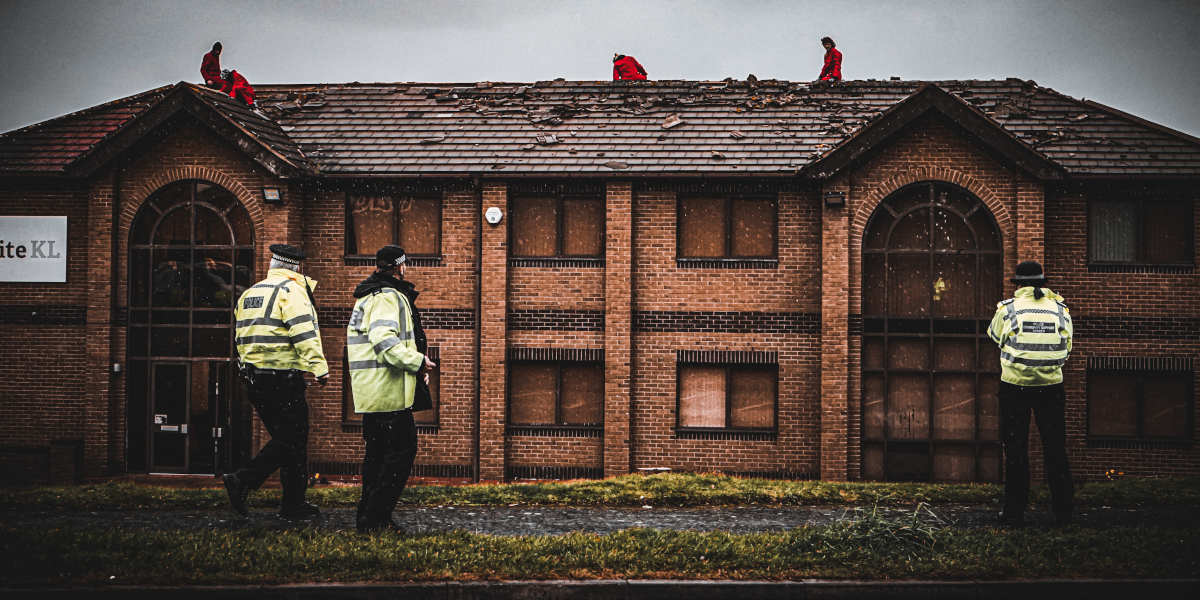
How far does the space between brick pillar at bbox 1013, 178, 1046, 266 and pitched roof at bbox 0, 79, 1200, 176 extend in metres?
0.64

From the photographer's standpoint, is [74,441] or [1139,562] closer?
[1139,562]

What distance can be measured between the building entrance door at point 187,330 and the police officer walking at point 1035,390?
1040 centimetres

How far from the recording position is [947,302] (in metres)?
12.4

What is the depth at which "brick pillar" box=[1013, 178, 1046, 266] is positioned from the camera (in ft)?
39.6

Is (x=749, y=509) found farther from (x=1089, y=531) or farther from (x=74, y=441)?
(x=74, y=441)

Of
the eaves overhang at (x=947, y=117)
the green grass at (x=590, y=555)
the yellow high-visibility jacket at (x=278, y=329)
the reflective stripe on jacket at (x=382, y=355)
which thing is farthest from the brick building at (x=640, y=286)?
the reflective stripe on jacket at (x=382, y=355)

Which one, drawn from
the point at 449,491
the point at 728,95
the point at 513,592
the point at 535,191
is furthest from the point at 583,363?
the point at 513,592

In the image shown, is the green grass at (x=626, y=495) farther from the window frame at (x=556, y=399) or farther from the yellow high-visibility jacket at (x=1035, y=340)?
the window frame at (x=556, y=399)

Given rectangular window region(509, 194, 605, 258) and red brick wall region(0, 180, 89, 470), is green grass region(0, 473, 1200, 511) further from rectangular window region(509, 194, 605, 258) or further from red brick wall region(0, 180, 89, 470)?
red brick wall region(0, 180, 89, 470)

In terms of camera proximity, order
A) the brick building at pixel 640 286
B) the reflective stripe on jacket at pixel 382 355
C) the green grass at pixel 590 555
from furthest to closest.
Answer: the brick building at pixel 640 286
the reflective stripe on jacket at pixel 382 355
the green grass at pixel 590 555

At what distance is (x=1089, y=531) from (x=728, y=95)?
9490 millimetres

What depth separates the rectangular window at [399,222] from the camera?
1317cm

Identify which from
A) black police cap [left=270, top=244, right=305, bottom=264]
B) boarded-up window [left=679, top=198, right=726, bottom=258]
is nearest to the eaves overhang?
boarded-up window [left=679, top=198, right=726, bottom=258]

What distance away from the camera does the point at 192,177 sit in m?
12.6
